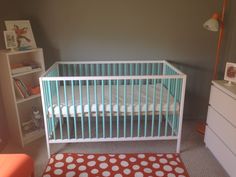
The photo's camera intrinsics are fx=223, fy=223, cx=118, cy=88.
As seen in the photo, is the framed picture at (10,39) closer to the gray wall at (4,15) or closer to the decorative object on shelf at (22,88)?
the gray wall at (4,15)

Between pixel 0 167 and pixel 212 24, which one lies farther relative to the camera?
pixel 212 24

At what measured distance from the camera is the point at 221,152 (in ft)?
6.99

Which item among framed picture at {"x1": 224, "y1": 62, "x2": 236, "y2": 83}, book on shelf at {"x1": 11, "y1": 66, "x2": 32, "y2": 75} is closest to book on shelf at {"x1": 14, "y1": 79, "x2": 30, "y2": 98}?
book on shelf at {"x1": 11, "y1": 66, "x2": 32, "y2": 75}

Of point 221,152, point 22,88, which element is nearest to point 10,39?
point 22,88

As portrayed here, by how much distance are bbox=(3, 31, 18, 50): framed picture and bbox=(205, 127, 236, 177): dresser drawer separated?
89.9 inches

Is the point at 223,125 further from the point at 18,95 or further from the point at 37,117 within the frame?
the point at 18,95

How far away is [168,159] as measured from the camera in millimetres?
2359

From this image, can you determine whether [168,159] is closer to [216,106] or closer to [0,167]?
[216,106]

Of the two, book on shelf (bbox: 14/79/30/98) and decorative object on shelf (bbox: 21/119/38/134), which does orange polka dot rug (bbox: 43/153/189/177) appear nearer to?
decorative object on shelf (bbox: 21/119/38/134)

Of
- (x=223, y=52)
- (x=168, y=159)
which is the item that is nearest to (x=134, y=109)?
(x=168, y=159)

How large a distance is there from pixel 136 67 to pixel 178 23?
772 mm

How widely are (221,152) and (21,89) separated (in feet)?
7.24

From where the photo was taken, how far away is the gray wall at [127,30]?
2.74 metres

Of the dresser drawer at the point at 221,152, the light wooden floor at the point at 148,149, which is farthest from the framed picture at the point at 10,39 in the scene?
the dresser drawer at the point at 221,152
